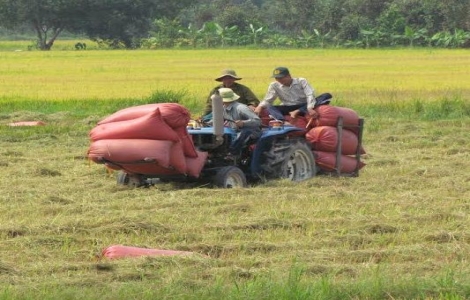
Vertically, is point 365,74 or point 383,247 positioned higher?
point 383,247

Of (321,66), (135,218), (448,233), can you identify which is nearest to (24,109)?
(135,218)

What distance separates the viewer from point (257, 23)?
73.8 meters

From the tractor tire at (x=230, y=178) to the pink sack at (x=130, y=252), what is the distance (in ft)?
10.8

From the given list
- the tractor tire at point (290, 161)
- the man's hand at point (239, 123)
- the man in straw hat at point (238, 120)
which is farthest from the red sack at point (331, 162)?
the man's hand at point (239, 123)

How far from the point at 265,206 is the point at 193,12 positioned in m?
89.1

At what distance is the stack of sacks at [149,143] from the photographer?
10.2 meters

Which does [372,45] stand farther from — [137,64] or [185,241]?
[185,241]

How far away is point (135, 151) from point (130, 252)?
287 cm

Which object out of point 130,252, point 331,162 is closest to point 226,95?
point 331,162

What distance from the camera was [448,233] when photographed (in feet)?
26.7

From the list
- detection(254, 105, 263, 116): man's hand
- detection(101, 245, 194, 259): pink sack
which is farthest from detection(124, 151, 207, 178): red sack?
detection(101, 245, 194, 259): pink sack

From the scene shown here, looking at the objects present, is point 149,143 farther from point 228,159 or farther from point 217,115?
point 228,159

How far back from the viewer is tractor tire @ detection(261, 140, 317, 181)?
11.3 m

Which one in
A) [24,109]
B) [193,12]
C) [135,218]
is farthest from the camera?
[193,12]
